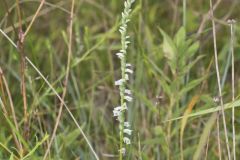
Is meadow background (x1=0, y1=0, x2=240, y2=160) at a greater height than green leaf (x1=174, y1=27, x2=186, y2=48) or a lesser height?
lesser

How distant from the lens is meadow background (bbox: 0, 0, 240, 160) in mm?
1658

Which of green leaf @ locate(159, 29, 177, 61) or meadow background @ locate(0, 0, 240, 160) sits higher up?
green leaf @ locate(159, 29, 177, 61)

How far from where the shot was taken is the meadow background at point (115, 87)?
1658 millimetres

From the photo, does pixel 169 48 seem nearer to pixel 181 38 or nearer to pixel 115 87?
pixel 181 38

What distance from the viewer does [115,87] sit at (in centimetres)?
221

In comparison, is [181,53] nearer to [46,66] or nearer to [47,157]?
[47,157]

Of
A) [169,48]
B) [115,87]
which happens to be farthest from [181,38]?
[115,87]

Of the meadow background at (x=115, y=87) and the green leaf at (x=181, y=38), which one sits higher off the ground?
the green leaf at (x=181, y=38)

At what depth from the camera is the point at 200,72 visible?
2209 mm

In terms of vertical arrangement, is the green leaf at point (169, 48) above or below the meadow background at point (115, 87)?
above

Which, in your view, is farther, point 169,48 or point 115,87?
point 115,87

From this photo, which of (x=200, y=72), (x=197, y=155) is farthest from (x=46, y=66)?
(x=197, y=155)

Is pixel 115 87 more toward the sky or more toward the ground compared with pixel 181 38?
more toward the ground

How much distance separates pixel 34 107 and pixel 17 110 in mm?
304
